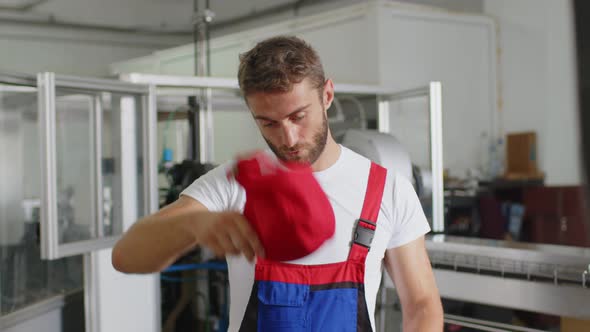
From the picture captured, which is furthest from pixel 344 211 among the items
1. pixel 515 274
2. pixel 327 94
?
pixel 515 274

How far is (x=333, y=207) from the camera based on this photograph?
1.22m

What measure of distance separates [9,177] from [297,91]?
1.98 m

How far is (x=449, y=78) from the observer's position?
424 cm

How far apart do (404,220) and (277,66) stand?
42 cm

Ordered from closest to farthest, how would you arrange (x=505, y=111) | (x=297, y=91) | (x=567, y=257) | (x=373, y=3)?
1. (x=297, y=91)
2. (x=567, y=257)
3. (x=373, y=3)
4. (x=505, y=111)

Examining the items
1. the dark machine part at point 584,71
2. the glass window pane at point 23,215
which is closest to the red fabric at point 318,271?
the dark machine part at point 584,71

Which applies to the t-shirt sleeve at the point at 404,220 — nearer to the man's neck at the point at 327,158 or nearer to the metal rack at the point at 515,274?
the man's neck at the point at 327,158

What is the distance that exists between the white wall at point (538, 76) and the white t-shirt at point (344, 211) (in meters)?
3.22

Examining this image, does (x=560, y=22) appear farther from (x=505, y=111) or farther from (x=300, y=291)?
(x=300, y=291)

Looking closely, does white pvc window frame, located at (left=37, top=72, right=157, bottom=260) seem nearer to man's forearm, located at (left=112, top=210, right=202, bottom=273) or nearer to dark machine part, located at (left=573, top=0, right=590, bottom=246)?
man's forearm, located at (left=112, top=210, right=202, bottom=273)

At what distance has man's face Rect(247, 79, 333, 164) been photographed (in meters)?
1.15

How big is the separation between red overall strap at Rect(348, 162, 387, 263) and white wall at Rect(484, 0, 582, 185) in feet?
10.6

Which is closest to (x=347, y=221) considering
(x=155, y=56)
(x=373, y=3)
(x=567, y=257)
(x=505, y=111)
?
(x=567, y=257)

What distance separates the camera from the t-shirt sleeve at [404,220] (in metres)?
1.25
